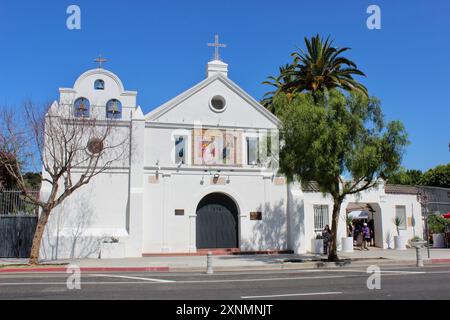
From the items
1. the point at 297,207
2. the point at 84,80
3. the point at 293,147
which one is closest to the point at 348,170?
the point at 293,147

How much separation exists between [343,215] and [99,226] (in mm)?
13710

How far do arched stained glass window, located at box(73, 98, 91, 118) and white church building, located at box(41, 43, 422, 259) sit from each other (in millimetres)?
77

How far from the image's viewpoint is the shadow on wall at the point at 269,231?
26.2 m

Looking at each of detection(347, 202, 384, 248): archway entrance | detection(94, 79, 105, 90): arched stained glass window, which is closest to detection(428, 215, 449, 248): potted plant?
detection(347, 202, 384, 248): archway entrance

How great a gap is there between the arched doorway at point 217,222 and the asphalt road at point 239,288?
10353 mm

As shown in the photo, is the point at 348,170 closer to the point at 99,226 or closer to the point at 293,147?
the point at 293,147

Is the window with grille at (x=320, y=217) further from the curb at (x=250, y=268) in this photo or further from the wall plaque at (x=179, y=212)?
the wall plaque at (x=179, y=212)

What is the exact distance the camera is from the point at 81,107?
81.2 ft

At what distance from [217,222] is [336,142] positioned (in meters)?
9.52

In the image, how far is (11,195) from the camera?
2484 cm

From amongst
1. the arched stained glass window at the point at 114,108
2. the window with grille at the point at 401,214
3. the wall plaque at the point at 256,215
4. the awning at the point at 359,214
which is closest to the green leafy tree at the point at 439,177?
the awning at the point at 359,214

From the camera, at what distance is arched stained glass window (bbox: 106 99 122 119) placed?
26156 millimetres

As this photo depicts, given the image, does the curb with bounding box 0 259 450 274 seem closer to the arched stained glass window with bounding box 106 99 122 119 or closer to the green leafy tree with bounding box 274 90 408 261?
the green leafy tree with bounding box 274 90 408 261
